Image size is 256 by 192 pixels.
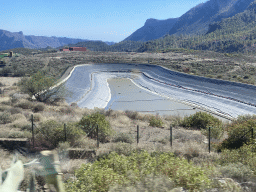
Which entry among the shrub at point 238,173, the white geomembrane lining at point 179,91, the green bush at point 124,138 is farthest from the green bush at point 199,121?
the shrub at point 238,173

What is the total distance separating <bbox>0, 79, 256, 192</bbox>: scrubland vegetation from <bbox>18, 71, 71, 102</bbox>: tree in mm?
3496

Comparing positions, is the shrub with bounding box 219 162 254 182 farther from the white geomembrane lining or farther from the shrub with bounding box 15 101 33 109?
the white geomembrane lining

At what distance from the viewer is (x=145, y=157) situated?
6.27 meters

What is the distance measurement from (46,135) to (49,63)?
50.8 m

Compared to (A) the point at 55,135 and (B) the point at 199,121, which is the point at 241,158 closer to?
(A) the point at 55,135

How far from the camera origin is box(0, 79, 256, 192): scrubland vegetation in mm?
4742

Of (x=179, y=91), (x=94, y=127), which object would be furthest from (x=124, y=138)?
(x=179, y=91)

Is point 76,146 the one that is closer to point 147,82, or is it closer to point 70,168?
point 70,168

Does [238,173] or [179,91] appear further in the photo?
[179,91]

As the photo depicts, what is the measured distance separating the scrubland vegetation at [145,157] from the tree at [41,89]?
11.5 feet

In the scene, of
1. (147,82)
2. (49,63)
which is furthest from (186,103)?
(49,63)

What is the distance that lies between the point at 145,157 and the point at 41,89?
17.8 m

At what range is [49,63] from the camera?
2279 inches

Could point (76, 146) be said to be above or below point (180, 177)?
below
